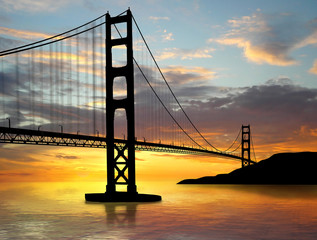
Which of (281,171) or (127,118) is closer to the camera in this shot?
(127,118)

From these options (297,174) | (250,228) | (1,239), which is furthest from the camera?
(297,174)

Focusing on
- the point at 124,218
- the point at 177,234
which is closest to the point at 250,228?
the point at 177,234

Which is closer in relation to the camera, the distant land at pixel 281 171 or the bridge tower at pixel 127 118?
the bridge tower at pixel 127 118

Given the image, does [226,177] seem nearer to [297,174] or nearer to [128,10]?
[297,174]

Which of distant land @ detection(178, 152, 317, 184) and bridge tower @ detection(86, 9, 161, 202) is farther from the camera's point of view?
distant land @ detection(178, 152, 317, 184)

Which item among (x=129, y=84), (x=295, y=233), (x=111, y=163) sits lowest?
(x=295, y=233)

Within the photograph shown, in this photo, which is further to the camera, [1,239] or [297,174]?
[297,174]

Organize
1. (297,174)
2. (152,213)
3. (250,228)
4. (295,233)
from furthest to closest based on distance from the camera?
(297,174) → (152,213) → (250,228) → (295,233)

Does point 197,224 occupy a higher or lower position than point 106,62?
lower
